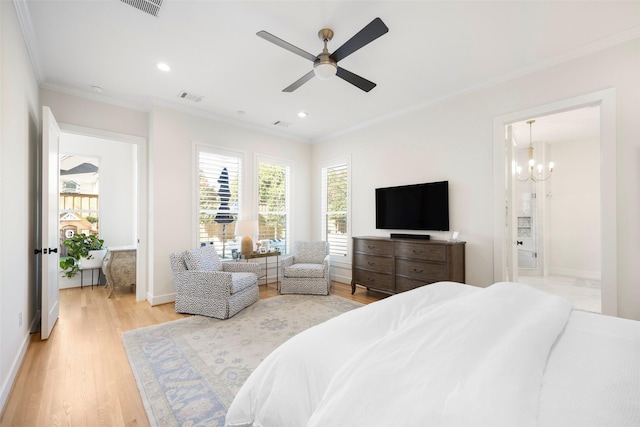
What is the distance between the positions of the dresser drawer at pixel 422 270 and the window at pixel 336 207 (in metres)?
1.53

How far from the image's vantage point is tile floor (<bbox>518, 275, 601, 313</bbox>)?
4.00m

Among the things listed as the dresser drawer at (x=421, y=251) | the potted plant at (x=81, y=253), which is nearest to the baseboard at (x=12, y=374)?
the potted plant at (x=81, y=253)

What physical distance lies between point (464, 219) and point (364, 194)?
176 centimetres

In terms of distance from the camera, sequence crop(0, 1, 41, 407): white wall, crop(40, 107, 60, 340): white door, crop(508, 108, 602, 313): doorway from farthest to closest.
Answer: crop(508, 108, 602, 313): doorway, crop(40, 107, 60, 340): white door, crop(0, 1, 41, 407): white wall

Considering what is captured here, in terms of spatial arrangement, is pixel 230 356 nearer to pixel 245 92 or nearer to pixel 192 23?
pixel 192 23

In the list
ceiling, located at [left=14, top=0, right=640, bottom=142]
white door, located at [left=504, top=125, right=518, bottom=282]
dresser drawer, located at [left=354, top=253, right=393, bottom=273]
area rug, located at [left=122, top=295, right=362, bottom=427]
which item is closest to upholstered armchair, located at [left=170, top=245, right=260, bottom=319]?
area rug, located at [left=122, top=295, right=362, bottom=427]

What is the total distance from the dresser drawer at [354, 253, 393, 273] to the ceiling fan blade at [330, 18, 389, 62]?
9.12 ft

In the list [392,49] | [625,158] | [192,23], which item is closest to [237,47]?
[192,23]

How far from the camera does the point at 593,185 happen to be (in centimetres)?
562

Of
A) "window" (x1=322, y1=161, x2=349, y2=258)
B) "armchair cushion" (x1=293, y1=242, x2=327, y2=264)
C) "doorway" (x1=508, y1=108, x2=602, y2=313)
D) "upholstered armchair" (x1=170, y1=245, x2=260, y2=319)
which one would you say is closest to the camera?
"upholstered armchair" (x1=170, y1=245, x2=260, y2=319)

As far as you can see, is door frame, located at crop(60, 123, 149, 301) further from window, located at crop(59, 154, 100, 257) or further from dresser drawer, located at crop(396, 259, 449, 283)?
dresser drawer, located at crop(396, 259, 449, 283)

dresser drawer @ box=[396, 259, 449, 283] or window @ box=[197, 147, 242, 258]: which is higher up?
window @ box=[197, 147, 242, 258]

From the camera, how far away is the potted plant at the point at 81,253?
4.72 meters

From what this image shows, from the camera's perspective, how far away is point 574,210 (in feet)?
19.2
